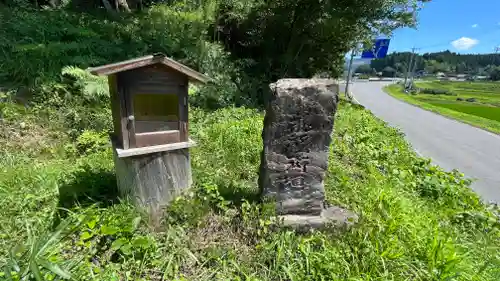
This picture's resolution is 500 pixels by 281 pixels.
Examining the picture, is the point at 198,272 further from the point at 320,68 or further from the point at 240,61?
the point at 320,68

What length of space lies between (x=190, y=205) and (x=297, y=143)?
117 centimetres

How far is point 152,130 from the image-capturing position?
2.49 metres

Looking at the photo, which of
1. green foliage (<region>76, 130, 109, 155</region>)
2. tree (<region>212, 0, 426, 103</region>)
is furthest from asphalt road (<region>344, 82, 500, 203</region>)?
green foliage (<region>76, 130, 109, 155</region>)

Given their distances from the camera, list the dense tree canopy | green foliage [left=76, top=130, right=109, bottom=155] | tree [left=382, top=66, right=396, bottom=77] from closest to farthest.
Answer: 1. green foliage [left=76, top=130, right=109, bottom=155]
2. the dense tree canopy
3. tree [left=382, top=66, right=396, bottom=77]

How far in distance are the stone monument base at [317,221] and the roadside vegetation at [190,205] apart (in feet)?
0.24

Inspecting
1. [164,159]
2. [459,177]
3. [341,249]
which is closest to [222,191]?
[164,159]

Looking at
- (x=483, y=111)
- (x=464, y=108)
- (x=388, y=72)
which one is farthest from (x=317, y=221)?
(x=388, y=72)

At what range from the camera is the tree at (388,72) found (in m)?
98.0

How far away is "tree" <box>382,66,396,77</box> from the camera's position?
9799cm

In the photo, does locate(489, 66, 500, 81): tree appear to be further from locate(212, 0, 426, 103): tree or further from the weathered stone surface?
the weathered stone surface

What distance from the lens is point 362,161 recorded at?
5.03 metres

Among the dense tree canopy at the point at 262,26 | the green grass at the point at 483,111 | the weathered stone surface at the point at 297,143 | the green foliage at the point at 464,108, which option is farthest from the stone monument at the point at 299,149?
the green grass at the point at 483,111

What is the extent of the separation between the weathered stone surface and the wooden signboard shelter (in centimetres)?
77

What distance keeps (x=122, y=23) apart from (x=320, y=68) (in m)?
8.21
